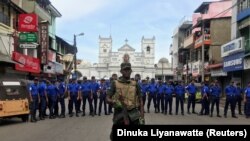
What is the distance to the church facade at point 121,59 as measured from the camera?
4557 inches

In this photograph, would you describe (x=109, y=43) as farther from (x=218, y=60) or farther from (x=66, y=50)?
(x=218, y=60)

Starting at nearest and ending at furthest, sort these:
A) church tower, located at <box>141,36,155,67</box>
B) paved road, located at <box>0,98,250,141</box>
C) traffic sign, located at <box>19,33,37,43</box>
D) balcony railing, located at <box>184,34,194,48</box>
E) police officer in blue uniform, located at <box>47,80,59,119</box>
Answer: paved road, located at <box>0,98,250,141</box> → police officer in blue uniform, located at <box>47,80,59,119</box> → traffic sign, located at <box>19,33,37,43</box> → balcony railing, located at <box>184,34,194,48</box> → church tower, located at <box>141,36,155,67</box>

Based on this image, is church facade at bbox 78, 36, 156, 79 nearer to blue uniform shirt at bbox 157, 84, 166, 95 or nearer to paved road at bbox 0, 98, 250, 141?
blue uniform shirt at bbox 157, 84, 166, 95

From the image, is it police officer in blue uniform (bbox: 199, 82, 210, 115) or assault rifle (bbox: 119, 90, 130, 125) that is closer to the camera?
assault rifle (bbox: 119, 90, 130, 125)

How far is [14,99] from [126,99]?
11.2 metres

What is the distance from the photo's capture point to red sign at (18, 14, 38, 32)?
124ft

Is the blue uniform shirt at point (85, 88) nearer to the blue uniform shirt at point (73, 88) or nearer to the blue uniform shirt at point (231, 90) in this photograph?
the blue uniform shirt at point (73, 88)

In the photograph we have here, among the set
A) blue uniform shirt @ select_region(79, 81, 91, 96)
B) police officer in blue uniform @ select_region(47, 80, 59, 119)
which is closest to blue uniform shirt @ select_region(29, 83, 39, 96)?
police officer in blue uniform @ select_region(47, 80, 59, 119)

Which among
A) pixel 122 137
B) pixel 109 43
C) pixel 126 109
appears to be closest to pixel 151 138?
pixel 122 137

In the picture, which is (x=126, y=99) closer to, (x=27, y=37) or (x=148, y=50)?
(x=27, y=37)

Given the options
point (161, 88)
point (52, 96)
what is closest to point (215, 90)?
point (161, 88)

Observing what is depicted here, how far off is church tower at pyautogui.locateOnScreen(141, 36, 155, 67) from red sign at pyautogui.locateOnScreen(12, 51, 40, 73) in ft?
255

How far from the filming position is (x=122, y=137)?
220 inches

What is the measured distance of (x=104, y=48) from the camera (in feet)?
389
